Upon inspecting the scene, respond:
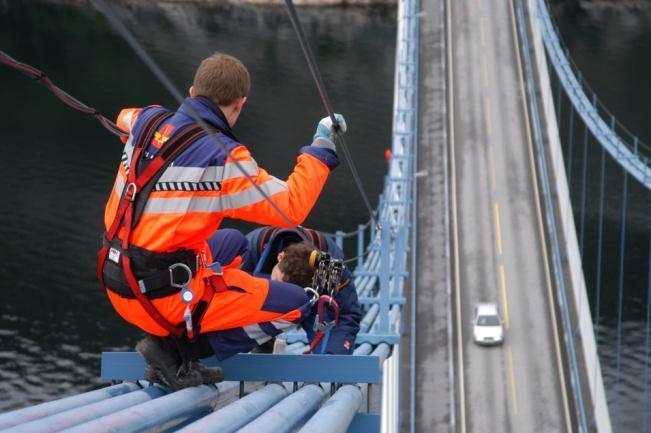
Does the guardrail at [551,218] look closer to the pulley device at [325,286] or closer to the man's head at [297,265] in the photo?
the pulley device at [325,286]

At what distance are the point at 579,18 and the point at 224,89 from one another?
201 feet

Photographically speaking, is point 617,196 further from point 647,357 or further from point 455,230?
point 647,357

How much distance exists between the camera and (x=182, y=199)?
5.40 metres

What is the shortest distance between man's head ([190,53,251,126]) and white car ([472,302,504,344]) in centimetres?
2701

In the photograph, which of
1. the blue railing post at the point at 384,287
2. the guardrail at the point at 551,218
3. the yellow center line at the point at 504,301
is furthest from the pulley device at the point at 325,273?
the yellow center line at the point at 504,301

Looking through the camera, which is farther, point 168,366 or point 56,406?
point 168,366

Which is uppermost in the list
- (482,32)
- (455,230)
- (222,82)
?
(482,32)

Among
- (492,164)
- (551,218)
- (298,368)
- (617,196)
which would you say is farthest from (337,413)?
(617,196)

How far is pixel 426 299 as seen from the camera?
1310 inches

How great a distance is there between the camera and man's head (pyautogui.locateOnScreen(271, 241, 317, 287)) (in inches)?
273

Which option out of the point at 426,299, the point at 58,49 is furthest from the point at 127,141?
the point at 58,49

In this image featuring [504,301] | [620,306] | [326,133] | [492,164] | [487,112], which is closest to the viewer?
[326,133]

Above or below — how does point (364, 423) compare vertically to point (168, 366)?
below

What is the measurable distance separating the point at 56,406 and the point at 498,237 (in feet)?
108
